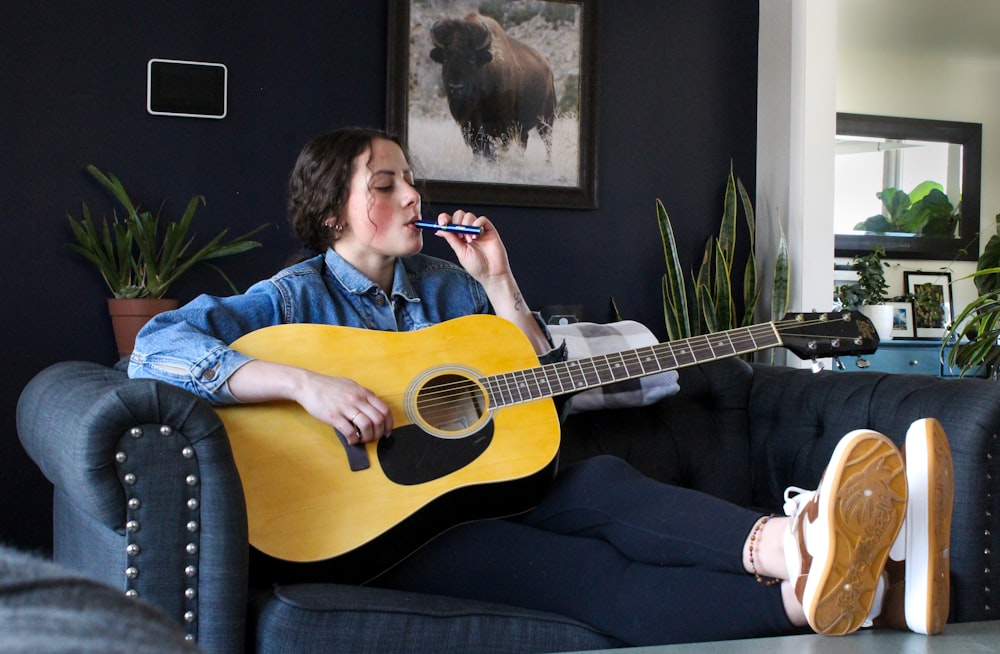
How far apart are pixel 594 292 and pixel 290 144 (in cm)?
135

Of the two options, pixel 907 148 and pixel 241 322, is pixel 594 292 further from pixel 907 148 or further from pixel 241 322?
pixel 907 148

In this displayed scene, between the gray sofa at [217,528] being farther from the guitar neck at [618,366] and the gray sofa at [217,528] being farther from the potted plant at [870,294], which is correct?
the potted plant at [870,294]

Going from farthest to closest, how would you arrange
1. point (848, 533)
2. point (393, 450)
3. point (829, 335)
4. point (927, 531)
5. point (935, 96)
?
point (935, 96) < point (829, 335) < point (393, 450) < point (927, 531) < point (848, 533)

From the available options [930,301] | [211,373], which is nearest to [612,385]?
[211,373]

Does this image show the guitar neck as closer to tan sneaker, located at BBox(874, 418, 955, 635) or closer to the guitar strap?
the guitar strap

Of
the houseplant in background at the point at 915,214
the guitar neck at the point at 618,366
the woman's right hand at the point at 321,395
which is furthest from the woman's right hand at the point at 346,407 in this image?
the houseplant in background at the point at 915,214

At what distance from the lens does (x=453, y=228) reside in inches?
82.0

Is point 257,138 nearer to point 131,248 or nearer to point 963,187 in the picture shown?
point 131,248

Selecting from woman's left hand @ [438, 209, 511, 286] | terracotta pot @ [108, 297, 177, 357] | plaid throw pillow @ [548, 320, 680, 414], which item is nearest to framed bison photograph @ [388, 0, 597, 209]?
terracotta pot @ [108, 297, 177, 357]

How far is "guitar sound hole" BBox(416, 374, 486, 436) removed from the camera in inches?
69.2

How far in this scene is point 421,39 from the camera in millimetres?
3639

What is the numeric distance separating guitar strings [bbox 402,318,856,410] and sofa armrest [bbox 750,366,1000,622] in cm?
27

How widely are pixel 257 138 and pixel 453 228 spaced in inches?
65.1

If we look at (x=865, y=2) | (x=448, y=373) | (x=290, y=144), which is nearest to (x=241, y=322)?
(x=448, y=373)
